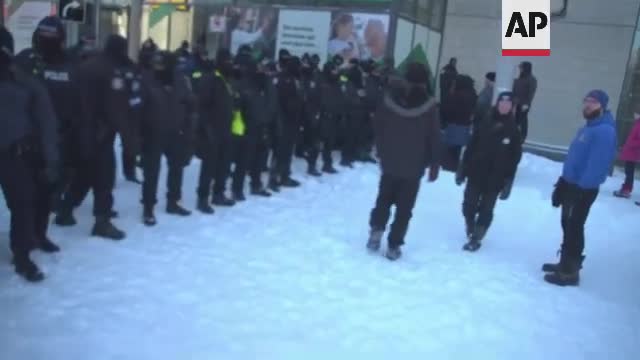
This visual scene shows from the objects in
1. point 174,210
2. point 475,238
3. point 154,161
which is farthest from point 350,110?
point 154,161

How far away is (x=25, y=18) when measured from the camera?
1461 cm

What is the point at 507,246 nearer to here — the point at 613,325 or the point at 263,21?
the point at 613,325

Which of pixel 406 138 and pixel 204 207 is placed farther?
pixel 204 207

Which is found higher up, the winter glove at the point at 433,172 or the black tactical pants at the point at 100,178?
the winter glove at the point at 433,172

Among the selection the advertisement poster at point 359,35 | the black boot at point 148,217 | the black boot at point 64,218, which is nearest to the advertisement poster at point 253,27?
the advertisement poster at point 359,35

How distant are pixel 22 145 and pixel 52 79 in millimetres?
887

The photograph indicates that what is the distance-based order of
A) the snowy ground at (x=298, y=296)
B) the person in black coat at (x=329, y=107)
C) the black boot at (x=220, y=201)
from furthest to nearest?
1. the person in black coat at (x=329, y=107)
2. the black boot at (x=220, y=201)
3. the snowy ground at (x=298, y=296)

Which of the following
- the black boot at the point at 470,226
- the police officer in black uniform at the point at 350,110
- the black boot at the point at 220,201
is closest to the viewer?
the black boot at the point at 470,226

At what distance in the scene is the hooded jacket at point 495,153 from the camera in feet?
22.8

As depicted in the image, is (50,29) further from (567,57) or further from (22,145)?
(567,57)

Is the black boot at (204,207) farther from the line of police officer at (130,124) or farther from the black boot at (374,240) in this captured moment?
the black boot at (374,240)

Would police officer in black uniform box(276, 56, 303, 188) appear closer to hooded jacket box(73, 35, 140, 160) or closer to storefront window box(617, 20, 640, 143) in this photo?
hooded jacket box(73, 35, 140, 160)

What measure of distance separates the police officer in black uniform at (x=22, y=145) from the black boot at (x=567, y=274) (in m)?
4.71

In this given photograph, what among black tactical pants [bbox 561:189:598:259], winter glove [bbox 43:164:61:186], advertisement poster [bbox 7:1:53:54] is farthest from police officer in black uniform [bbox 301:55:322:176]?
advertisement poster [bbox 7:1:53:54]
